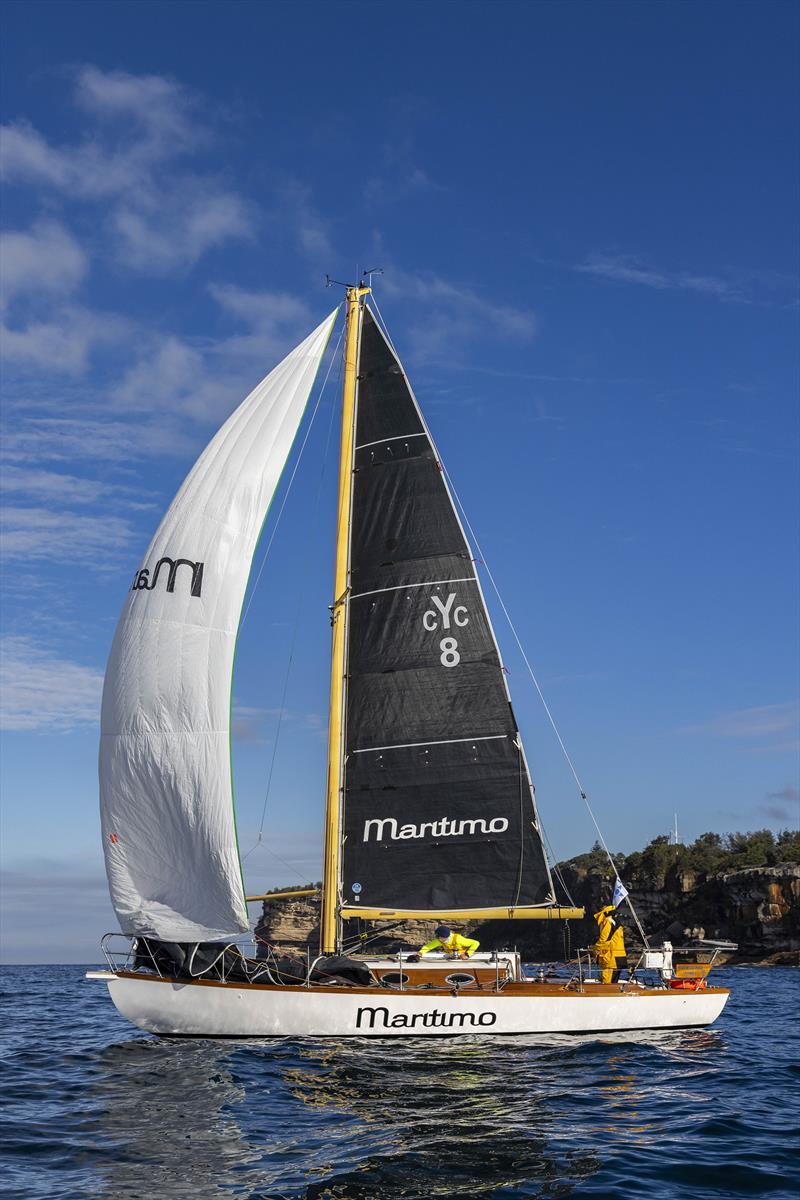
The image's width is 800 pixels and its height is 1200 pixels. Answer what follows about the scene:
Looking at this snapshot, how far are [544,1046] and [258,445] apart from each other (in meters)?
12.0

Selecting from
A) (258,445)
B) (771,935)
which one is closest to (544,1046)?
(258,445)

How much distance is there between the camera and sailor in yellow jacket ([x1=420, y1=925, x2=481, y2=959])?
1852 cm

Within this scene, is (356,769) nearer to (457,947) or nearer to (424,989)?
(457,947)

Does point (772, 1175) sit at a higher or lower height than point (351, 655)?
lower

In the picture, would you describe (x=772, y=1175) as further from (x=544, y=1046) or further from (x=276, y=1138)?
(x=544, y=1046)

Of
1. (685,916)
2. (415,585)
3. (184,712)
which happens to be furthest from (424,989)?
(685,916)

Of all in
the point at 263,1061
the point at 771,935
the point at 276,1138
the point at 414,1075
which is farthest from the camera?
the point at 771,935

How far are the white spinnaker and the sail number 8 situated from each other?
3991 mm

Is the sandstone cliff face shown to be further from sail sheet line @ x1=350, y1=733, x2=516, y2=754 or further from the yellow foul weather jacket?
sail sheet line @ x1=350, y1=733, x2=516, y2=754

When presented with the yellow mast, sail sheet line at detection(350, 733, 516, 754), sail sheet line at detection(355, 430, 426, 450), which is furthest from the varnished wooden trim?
sail sheet line at detection(355, 430, 426, 450)

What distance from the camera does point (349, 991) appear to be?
53.5ft

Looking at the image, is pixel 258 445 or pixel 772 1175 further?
pixel 258 445

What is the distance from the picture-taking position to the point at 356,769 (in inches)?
772

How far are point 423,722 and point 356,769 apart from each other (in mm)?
1631
